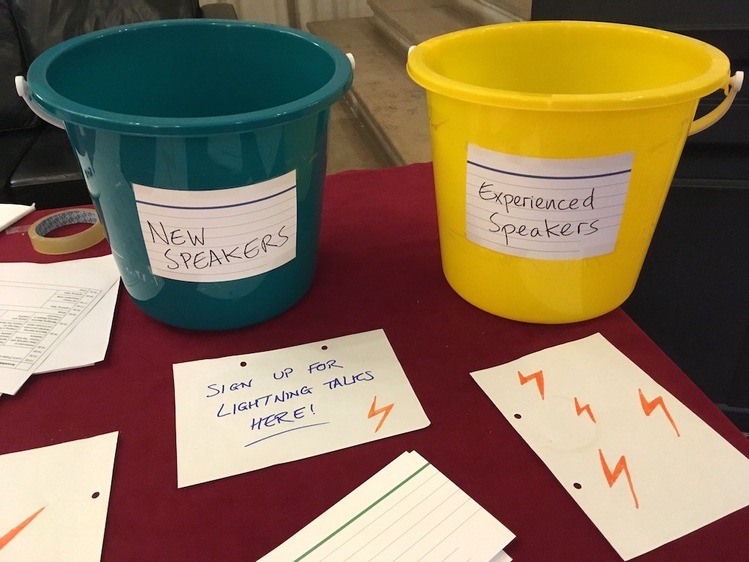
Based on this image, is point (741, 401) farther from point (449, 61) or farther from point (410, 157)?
point (449, 61)

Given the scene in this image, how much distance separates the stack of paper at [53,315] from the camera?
1.60ft

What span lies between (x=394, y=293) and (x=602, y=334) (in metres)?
0.18

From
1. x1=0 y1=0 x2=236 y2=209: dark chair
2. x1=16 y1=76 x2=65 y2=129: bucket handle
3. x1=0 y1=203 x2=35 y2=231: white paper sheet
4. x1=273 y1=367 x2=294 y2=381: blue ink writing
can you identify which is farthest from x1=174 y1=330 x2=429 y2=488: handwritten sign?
x1=0 y1=0 x2=236 y2=209: dark chair

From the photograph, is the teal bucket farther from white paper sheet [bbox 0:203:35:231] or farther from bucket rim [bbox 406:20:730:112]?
white paper sheet [bbox 0:203:35:231]

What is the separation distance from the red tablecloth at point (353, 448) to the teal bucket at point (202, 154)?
0.14ft

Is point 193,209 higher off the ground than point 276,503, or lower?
higher

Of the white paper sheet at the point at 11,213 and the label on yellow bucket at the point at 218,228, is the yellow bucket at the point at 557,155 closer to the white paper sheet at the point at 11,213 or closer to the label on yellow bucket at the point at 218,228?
the label on yellow bucket at the point at 218,228

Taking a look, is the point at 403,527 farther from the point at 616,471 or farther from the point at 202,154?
the point at 202,154

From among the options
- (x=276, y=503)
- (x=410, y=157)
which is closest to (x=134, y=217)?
(x=276, y=503)

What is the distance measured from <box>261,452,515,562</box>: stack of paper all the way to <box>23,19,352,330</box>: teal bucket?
0.20 m

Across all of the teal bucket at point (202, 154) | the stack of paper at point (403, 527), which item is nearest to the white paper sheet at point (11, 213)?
the teal bucket at point (202, 154)

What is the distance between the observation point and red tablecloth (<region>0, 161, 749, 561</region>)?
363mm

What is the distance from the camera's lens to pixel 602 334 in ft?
1.69

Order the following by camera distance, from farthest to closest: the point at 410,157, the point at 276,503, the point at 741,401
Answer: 1. the point at 410,157
2. the point at 741,401
3. the point at 276,503
